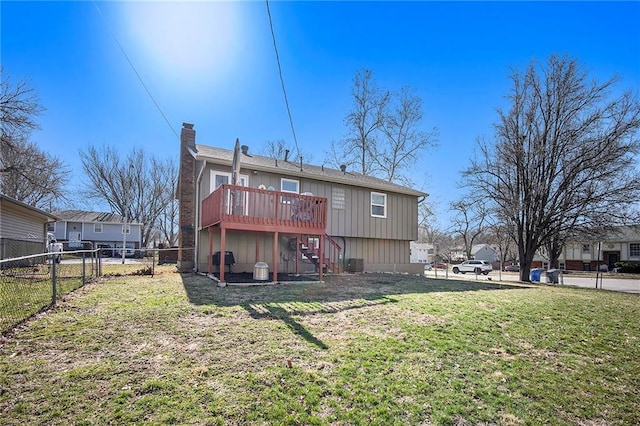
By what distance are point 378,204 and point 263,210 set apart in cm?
778

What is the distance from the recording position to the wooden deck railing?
341 inches

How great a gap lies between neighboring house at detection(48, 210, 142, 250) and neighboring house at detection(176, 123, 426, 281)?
2692 cm

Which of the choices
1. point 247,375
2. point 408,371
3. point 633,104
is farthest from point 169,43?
point 633,104

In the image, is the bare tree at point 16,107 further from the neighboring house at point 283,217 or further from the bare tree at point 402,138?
the bare tree at point 402,138

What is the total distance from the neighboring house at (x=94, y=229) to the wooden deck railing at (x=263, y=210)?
31202mm

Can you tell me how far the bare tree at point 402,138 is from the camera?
87.8 ft

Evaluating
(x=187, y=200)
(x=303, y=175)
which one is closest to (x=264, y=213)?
(x=303, y=175)

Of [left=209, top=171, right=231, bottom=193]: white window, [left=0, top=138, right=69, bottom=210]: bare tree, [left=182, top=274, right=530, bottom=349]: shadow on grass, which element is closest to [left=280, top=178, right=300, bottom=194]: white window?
[left=209, top=171, right=231, bottom=193]: white window

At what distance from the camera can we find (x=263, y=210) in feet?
30.3

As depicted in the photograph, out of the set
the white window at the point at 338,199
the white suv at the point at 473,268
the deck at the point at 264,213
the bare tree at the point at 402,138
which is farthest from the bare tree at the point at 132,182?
the white suv at the point at 473,268

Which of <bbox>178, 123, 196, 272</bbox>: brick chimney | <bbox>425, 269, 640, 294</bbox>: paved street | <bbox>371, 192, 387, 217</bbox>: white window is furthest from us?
<bbox>425, 269, 640, 294</bbox>: paved street

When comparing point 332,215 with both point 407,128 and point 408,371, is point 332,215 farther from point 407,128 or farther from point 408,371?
point 407,128

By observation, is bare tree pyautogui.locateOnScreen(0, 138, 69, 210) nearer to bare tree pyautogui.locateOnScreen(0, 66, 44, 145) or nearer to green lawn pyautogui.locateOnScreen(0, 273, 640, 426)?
bare tree pyautogui.locateOnScreen(0, 66, 44, 145)

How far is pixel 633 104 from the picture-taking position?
1541 centimetres
